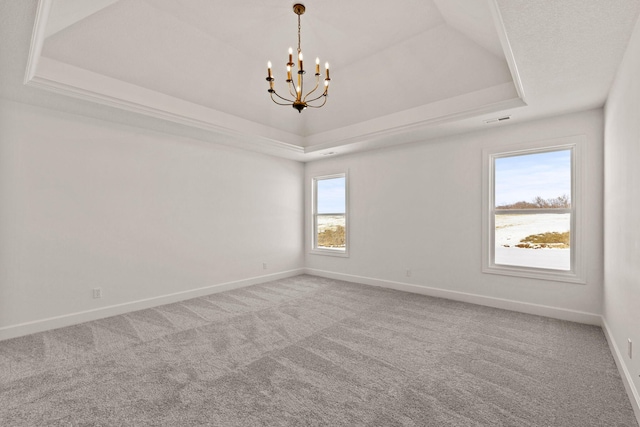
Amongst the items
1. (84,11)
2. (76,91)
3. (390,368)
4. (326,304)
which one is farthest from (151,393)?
(84,11)

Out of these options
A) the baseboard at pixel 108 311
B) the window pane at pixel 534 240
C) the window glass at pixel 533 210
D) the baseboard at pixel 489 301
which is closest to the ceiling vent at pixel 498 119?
the window glass at pixel 533 210

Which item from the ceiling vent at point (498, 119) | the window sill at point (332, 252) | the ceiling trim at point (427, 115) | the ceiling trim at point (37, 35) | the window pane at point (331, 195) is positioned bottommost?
the window sill at point (332, 252)

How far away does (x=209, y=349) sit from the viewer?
9.19ft

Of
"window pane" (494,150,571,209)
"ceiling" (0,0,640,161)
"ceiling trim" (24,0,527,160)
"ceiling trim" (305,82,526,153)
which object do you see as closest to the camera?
"ceiling" (0,0,640,161)

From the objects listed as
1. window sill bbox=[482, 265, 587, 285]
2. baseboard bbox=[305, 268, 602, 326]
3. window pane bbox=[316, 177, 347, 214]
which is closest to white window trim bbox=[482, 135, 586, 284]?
window sill bbox=[482, 265, 587, 285]

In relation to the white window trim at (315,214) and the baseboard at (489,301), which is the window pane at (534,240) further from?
the white window trim at (315,214)

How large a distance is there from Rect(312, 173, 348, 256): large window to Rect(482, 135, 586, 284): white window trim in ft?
8.27

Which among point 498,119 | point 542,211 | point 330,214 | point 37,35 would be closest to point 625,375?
point 542,211

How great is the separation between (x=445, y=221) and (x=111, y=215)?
4838 millimetres

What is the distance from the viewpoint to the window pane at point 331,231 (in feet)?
20.0

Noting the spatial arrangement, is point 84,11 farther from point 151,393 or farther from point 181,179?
point 151,393

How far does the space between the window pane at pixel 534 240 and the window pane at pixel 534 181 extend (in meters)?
0.18

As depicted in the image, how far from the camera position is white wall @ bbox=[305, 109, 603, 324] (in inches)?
137

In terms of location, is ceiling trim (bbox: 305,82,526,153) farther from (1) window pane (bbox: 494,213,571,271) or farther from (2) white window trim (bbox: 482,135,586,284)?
(1) window pane (bbox: 494,213,571,271)
